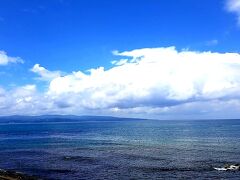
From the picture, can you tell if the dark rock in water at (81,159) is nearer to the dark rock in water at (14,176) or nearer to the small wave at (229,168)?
the dark rock in water at (14,176)

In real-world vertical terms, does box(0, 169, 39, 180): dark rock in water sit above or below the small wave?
below

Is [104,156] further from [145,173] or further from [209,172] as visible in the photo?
[209,172]

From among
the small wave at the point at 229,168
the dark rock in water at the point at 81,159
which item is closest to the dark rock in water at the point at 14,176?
the dark rock in water at the point at 81,159

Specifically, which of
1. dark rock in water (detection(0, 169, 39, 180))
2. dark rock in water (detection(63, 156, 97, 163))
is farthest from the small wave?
dark rock in water (detection(0, 169, 39, 180))

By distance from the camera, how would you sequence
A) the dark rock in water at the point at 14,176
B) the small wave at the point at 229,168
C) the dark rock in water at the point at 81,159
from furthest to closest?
the dark rock in water at the point at 81,159
the small wave at the point at 229,168
the dark rock in water at the point at 14,176

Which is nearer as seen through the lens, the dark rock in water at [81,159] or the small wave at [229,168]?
the small wave at [229,168]

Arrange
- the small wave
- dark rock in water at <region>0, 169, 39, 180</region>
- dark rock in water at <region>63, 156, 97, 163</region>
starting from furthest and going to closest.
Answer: dark rock in water at <region>63, 156, 97, 163</region>, the small wave, dark rock in water at <region>0, 169, 39, 180</region>

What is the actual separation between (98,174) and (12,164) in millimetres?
24311

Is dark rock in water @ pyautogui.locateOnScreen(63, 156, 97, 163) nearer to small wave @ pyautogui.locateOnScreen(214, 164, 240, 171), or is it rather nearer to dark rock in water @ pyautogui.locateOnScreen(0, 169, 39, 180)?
dark rock in water @ pyautogui.locateOnScreen(0, 169, 39, 180)

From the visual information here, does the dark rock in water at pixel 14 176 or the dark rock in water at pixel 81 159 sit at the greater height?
the dark rock in water at pixel 81 159

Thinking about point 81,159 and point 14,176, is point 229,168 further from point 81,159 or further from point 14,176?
point 14,176

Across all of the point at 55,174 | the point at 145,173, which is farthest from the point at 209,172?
the point at 55,174

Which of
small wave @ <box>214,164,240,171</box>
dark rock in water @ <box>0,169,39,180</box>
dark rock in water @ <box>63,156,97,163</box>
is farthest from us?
dark rock in water @ <box>63,156,97,163</box>

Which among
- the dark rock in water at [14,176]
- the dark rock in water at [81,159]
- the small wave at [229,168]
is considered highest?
the dark rock in water at [81,159]
